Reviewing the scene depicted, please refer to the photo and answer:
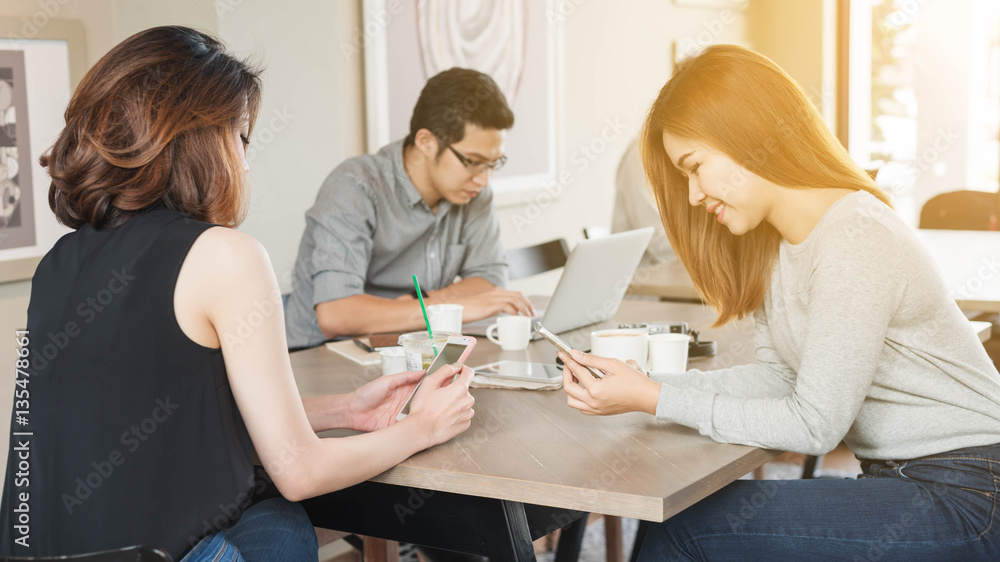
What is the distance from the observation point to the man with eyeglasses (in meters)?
2.25

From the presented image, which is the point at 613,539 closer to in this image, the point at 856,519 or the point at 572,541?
the point at 572,541

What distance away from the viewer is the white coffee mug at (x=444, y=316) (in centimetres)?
183

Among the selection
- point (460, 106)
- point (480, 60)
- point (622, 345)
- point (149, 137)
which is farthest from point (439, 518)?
point (480, 60)

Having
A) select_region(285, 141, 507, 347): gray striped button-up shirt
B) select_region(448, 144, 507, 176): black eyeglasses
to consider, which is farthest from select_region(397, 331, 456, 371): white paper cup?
select_region(448, 144, 507, 176): black eyeglasses

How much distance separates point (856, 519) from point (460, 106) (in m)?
1.51

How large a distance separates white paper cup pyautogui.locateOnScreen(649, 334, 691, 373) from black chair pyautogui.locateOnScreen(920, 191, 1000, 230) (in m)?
2.89

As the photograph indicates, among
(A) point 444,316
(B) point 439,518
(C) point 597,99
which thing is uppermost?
(C) point 597,99

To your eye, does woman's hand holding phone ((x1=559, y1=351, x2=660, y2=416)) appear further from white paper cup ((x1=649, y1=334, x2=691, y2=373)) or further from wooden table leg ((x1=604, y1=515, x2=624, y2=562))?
wooden table leg ((x1=604, y1=515, x2=624, y2=562))

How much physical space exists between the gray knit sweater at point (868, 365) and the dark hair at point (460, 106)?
1.14m

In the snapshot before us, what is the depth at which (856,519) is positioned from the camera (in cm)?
124

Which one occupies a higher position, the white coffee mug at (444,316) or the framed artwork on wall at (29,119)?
the framed artwork on wall at (29,119)

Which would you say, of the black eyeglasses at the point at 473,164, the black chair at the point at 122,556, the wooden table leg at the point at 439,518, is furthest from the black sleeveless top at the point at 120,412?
the black eyeglasses at the point at 473,164

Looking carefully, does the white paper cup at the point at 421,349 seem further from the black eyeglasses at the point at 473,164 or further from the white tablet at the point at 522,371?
the black eyeglasses at the point at 473,164

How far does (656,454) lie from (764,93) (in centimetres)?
56
